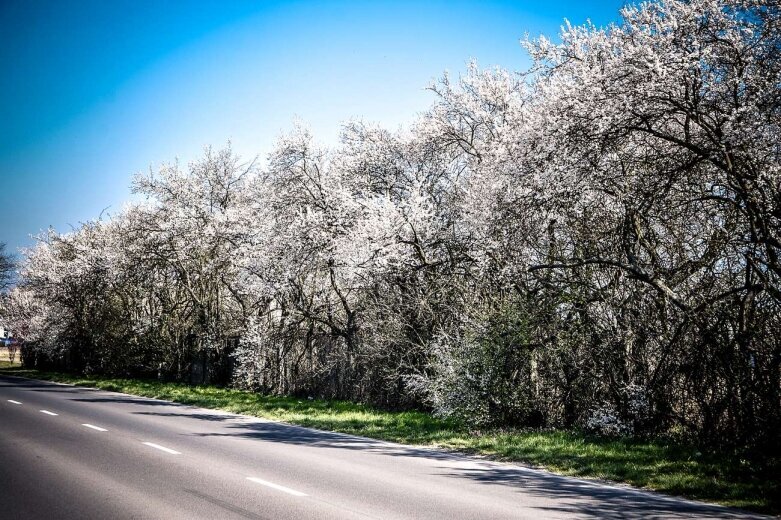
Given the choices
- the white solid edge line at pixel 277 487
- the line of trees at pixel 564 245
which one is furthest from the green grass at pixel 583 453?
the white solid edge line at pixel 277 487

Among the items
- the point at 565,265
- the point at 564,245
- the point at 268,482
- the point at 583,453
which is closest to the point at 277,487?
the point at 268,482

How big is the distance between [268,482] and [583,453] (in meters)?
5.53

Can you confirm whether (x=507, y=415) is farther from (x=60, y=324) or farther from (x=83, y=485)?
(x=60, y=324)

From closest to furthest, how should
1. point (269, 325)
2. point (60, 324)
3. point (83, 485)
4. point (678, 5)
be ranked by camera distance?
point (83, 485) < point (678, 5) < point (269, 325) < point (60, 324)

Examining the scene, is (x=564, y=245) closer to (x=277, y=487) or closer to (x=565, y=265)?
(x=565, y=265)

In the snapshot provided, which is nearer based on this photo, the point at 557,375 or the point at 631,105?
the point at 631,105

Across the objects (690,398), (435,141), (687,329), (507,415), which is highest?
(435,141)

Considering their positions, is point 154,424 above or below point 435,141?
below

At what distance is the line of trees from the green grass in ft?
2.41

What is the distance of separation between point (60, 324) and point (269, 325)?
22835mm

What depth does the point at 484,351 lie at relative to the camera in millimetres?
12719

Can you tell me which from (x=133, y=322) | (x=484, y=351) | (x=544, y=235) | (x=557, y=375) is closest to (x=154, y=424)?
(x=484, y=351)

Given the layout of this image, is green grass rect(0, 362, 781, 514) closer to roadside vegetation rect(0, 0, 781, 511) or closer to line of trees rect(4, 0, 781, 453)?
roadside vegetation rect(0, 0, 781, 511)

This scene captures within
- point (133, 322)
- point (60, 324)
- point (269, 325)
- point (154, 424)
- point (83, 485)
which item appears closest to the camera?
point (83, 485)
